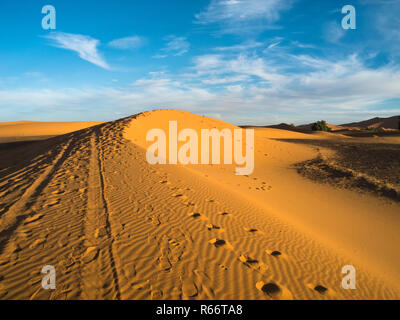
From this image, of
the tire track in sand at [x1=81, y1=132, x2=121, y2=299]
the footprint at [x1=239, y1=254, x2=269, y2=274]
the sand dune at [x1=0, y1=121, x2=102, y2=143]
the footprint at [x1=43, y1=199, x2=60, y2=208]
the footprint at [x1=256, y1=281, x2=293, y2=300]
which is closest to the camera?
the tire track in sand at [x1=81, y1=132, x2=121, y2=299]

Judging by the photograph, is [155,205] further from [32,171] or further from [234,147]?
[234,147]

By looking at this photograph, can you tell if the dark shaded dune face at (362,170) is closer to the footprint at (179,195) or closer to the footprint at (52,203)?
the footprint at (179,195)

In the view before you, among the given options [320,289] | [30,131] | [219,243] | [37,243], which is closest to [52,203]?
[37,243]

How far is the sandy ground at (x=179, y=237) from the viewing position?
10.9 ft

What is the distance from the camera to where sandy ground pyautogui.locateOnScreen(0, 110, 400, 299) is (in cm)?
332

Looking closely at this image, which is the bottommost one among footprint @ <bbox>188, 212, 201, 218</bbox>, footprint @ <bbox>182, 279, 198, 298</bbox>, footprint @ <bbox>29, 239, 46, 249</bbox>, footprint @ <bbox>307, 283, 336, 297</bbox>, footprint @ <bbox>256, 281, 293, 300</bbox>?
footprint @ <bbox>307, 283, 336, 297</bbox>

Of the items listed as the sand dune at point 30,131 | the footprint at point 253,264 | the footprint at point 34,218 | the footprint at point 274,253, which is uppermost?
the sand dune at point 30,131

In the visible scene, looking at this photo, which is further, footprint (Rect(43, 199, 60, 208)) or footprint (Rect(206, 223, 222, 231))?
footprint (Rect(43, 199, 60, 208))

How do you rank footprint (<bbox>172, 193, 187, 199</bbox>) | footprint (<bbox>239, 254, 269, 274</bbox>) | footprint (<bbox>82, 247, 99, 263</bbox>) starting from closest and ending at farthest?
footprint (<bbox>82, 247, 99, 263</bbox>), footprint (<bbox>239, 254, 269, 274</bbox>), footprint (<bbox>172, 193, 187, 199</bbox>)

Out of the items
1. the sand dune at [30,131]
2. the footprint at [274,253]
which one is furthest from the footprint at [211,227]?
the sand dune at [30,131]

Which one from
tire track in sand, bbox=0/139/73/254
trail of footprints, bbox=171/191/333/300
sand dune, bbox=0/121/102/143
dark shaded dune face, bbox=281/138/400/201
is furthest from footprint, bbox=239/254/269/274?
sand dune, bbox=0/121/102/143

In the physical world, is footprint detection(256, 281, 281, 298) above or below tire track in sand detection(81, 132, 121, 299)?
below

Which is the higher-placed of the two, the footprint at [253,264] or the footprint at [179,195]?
the footprint at [179,195]

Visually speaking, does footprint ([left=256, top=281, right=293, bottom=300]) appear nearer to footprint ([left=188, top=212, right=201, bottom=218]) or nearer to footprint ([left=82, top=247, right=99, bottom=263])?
footprint ([left=188, top=212, right=201, bottom=218])
